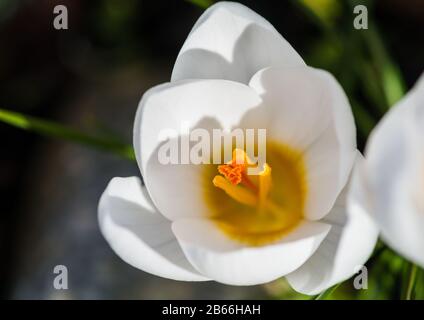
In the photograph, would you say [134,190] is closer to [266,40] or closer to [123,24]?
[266,40]

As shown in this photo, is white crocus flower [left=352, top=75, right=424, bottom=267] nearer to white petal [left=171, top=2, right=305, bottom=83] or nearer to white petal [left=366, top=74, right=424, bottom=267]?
white petal [left=366, top=74, right=424, bottom=267]

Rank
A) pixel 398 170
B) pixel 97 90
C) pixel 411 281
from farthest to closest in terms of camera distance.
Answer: pixel 97 90
pixel 411 281
pixel 398 170

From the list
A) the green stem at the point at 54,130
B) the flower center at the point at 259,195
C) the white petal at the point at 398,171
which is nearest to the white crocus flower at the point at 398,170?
the white petal at the point at 398,171

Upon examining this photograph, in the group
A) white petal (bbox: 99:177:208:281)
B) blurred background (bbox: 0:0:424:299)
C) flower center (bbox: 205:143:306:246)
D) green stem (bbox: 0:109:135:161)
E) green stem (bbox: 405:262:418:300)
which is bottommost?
green stem (bbox: 405:262:418:300)

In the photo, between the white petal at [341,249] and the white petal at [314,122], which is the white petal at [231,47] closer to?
the white petal at [314,122]

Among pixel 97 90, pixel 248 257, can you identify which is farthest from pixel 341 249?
pixel 97 90

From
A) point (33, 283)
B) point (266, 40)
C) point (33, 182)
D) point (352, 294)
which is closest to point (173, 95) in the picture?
point (266, 40)

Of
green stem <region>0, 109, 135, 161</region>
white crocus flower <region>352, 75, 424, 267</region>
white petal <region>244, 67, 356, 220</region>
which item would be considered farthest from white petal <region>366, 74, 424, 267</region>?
green stem <region>0, 109, 135, 161</region>

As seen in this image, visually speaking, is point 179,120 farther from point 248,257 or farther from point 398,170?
point 398,170
